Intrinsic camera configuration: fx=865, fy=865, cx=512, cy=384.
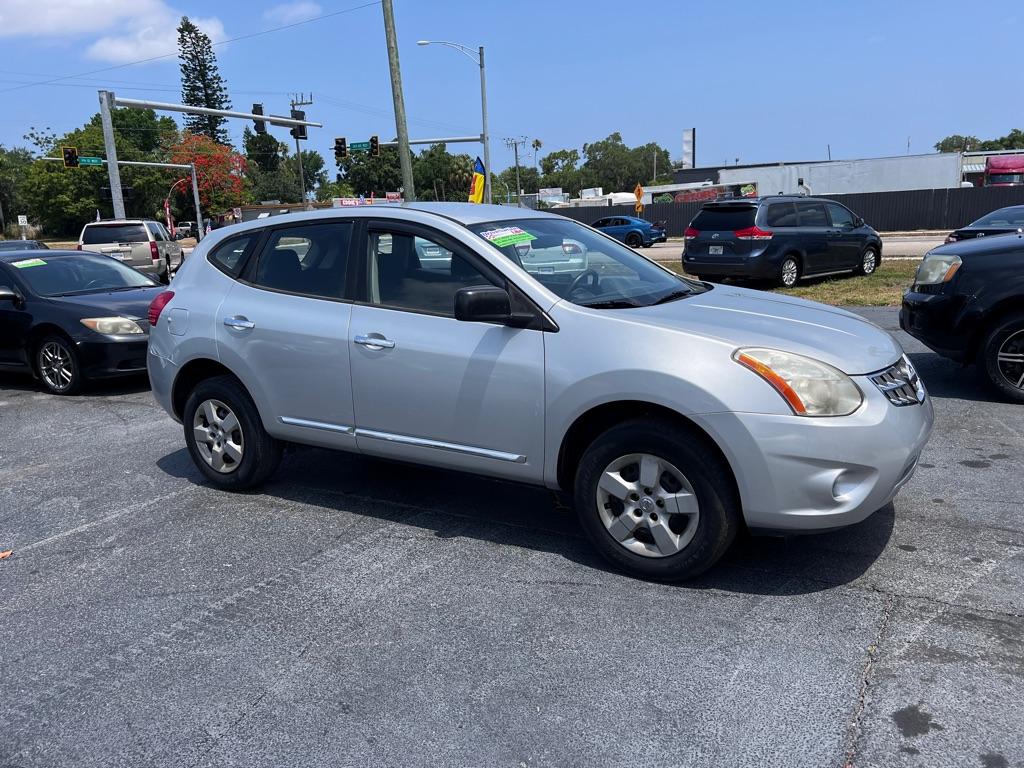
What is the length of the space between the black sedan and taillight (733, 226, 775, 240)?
10431 mm

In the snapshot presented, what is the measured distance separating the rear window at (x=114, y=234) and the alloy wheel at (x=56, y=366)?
41.3 ft

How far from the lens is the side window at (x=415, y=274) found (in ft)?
14.6

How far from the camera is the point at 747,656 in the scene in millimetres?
3297

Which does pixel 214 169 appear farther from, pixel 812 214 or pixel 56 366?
pixel 56 366

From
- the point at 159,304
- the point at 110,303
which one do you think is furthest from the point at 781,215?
the point at 159,304

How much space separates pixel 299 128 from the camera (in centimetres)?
3206

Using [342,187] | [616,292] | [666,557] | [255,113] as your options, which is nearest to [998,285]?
[616,292]

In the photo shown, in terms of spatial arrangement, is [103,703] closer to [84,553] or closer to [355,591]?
[355,591]

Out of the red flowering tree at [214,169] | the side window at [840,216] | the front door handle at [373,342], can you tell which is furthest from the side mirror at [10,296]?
the red flowering tree at [214,169]

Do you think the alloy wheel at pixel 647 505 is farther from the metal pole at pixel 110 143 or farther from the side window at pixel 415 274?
the metal pole at pixel 110 143

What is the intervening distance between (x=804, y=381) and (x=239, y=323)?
320 centimetres

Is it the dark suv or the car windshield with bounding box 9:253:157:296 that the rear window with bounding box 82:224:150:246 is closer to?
the car windshield with bounding box 9:253:157:296

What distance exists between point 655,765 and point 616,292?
2.42 m

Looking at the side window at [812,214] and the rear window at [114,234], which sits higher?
the rear window at [114,234]
